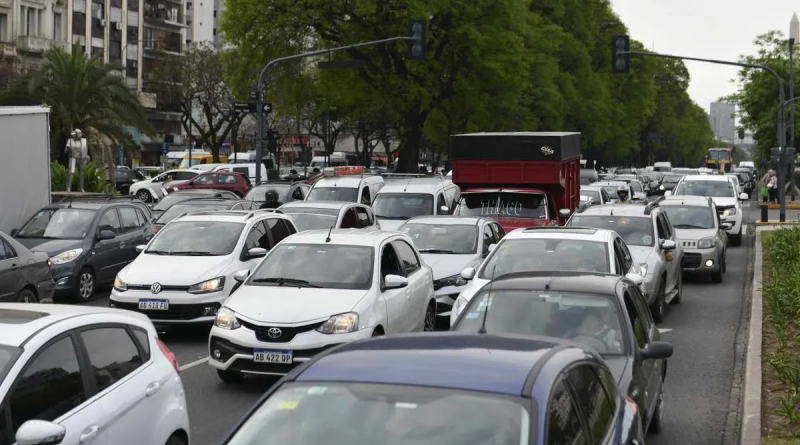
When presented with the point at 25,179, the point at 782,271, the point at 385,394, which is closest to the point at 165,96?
the point at 25,179

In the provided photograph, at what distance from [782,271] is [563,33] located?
56.7 meters

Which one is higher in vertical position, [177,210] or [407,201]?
[407,201]

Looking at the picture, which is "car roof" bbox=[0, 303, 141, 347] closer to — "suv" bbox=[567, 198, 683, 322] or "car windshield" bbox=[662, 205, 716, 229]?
"suv" bbox=[567, 198, 683, 322]

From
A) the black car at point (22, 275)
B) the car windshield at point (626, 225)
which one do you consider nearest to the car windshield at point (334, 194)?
the car windshield at point (626, 225)

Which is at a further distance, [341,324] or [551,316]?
[341,324]

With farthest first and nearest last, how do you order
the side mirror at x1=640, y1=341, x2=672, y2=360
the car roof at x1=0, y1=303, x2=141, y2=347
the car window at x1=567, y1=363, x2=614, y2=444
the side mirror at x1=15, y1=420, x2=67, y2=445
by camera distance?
the side mirror at x1=640, y1=341, x2=672, y2=360
the car roof at x1=0, y1=303, x2=141, y2=347
the side mirror at x1=15, y1=420, x2=67, y2=445
the car window at x1=567, y1=363, x2=614, y2=444

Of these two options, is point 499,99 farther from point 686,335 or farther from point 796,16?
point 686,335

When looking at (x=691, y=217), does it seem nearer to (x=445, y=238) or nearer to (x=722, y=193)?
(x=445, y=238)

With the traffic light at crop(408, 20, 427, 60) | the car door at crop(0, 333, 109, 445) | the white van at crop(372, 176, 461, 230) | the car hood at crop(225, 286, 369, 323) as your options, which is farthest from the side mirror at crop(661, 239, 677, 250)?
the traffic light at crop(408, 20, 427, 60)

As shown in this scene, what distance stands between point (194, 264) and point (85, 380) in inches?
346

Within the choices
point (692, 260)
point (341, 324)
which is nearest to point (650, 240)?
point (692, 260)

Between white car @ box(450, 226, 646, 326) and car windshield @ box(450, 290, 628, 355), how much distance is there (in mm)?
4304

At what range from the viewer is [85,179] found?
34.8 m

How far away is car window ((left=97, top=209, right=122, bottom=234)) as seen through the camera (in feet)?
66.1
